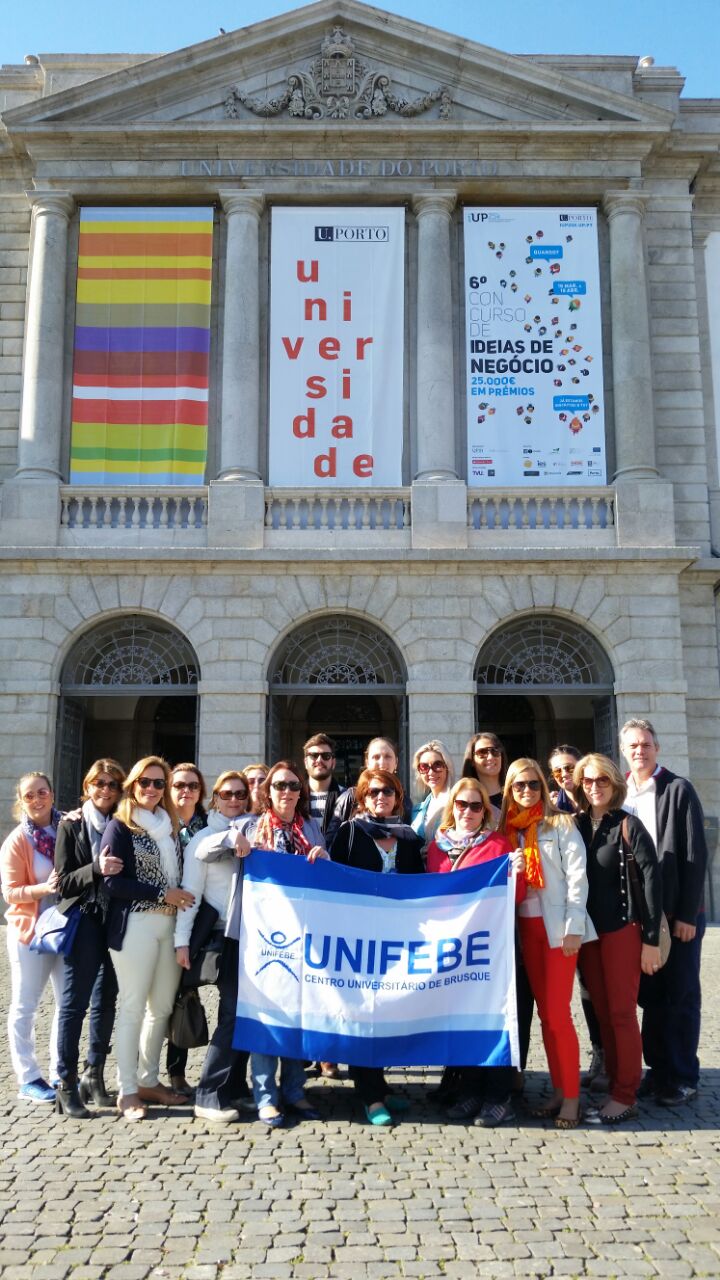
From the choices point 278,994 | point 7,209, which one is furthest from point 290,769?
point 7,209

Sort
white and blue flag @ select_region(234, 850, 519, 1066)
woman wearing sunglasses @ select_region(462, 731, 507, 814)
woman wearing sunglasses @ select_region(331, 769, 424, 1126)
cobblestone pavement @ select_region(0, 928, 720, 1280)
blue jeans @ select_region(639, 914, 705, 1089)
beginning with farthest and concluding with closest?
woman wearing sunglasses @ select_region(462, 731, 507, 814) → blue jeans @ select_region(639, 914, 705, 1089) → woman wearing sunglasses @ select_region(331, 769, 424, 1126) → white and blue flag @ select_region(234, 850, 519, 1066) → cobblestone pavement @ select_region(0, 928, 720, 1280)

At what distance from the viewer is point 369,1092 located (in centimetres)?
626

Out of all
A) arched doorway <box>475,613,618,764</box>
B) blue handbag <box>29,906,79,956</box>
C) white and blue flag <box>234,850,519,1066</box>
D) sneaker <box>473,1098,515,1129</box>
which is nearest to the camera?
sneaker <box>473,1098,515,1129</box>

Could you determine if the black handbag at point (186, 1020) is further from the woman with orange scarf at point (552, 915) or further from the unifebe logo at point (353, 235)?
the unifebe logo at point (353, 235)

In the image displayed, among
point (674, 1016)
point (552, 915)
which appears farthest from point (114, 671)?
point (674, 1016)

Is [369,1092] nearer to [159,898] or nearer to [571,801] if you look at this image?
[159,898]

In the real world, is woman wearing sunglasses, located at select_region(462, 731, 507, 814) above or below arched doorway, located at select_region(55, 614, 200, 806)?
below

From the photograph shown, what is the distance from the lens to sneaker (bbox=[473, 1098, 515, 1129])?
6074mm

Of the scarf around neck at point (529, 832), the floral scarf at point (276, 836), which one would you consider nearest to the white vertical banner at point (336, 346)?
the floral scarf at point (276, 836)

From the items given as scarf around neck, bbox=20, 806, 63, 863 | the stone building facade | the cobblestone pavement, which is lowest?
the cobblestone pavement

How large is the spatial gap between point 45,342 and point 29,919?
42.5 ft

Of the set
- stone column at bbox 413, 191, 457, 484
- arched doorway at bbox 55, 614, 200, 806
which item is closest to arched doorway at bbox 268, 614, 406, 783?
arched doorway at bbox 55, 614, 200, 806

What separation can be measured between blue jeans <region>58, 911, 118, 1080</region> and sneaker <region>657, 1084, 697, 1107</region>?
11.8ft

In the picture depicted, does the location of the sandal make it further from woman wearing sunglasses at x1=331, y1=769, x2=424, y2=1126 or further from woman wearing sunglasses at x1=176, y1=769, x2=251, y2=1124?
woman wearing sunglasses at x1=331, y1=769, x2=424, y2=1126
